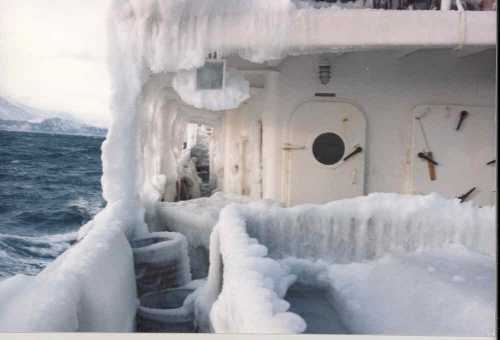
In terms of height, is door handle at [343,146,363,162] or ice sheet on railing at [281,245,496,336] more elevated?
door handle at [343,146,363,162]

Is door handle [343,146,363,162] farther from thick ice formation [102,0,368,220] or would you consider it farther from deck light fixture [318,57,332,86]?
thick ice formation [102,0,368,220]

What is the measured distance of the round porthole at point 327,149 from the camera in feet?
9.57

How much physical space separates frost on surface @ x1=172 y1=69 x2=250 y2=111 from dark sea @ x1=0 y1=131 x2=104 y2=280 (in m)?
0.83

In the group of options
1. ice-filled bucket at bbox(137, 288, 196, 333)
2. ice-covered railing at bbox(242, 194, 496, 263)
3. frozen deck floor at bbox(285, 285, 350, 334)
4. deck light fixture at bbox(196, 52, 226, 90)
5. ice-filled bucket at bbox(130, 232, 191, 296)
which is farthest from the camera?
deck light fixture at bbox(196, 52, 226, 90)

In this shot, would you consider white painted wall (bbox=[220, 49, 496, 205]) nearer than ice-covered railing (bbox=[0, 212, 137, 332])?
No

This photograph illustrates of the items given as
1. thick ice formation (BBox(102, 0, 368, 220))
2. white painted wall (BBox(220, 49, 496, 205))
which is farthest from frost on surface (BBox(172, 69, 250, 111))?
white painted wall (BBox(220, 49, 496, 205))

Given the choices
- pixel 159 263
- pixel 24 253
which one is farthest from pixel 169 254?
pixel 24 253

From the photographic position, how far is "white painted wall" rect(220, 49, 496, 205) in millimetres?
2879

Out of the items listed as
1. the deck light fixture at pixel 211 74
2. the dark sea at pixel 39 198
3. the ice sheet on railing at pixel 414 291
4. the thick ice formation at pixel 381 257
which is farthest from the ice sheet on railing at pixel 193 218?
the ice sheet on railing at pixel 414 291

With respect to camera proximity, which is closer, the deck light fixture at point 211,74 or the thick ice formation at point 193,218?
the deck light fixture at point 211,74

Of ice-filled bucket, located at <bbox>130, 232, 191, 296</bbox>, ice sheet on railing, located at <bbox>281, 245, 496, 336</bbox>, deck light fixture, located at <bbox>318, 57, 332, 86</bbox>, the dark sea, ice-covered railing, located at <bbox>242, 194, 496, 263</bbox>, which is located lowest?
the dark sea

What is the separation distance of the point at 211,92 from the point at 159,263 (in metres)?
0.84

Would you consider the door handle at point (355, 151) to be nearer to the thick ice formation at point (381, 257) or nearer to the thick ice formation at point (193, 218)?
the thick ice formation at point (193, 218)

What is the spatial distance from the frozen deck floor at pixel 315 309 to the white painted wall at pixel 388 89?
1.17 meters
